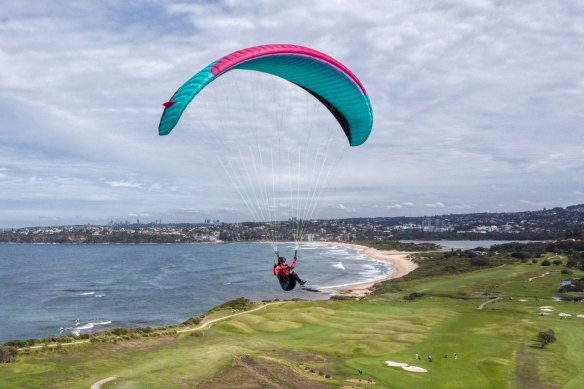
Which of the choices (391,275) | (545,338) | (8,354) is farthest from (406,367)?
(391,275)

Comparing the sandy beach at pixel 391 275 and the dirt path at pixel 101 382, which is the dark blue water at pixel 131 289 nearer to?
the sandy beach at pixel 391 275

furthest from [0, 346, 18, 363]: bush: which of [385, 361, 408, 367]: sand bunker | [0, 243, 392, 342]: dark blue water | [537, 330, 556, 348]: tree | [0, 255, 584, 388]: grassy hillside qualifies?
[537, 330, 556, 348]: tree

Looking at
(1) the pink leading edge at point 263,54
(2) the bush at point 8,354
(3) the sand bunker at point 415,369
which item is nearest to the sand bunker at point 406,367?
(3) the sand bunker at point 415,369

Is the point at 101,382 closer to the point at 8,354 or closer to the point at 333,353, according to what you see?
the point at 8,354

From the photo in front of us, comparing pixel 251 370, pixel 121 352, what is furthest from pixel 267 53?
pixel 121 352

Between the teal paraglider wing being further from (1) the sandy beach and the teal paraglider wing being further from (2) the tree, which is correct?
(1) the sandy beach
